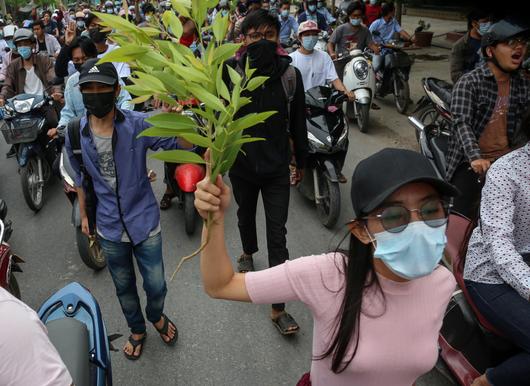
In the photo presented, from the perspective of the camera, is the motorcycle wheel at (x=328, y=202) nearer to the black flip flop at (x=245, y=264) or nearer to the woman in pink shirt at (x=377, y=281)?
the black flip flop at (x=245, y=264)

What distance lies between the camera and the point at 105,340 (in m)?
2.25

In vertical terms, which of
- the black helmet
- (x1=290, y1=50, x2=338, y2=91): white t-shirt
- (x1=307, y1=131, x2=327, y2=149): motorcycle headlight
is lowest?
(x1=307, y1=131, x2=327, y2=149): motorcycle headlight

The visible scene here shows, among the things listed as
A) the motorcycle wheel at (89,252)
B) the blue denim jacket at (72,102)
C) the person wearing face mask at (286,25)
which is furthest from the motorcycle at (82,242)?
the person wearing face mask at (286,25)

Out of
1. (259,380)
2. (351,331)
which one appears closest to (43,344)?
(351,331)

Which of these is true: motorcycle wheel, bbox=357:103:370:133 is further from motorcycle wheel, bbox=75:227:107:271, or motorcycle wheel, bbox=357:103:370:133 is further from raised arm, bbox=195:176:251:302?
raised arm, bbox=195:176:251:302

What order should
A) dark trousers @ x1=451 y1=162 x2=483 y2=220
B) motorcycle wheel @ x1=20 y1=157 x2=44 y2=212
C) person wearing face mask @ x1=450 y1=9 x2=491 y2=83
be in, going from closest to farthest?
dark trousers @ x1=451 y1=162 x2=483 y2=220, motorcycle wheel @ x1=20 y1=157 x2=44 y2=212, person wearing face mask @ x1=450 y1=9 x2=491 y2=83

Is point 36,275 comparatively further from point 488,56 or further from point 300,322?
point 488,56

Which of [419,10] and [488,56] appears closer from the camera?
[488,56]

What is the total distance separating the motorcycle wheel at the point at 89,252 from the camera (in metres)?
3.65

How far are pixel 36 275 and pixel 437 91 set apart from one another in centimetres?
400

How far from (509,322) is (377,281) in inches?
36.5

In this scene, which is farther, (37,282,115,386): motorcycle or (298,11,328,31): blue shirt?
(298,11,328,31): blue shirt

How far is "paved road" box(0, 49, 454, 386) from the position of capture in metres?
2.80

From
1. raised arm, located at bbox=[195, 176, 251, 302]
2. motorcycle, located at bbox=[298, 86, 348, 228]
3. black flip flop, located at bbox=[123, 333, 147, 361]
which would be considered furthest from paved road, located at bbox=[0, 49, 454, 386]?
raised arm, located at bbox=[195, 176, 251, 302]
